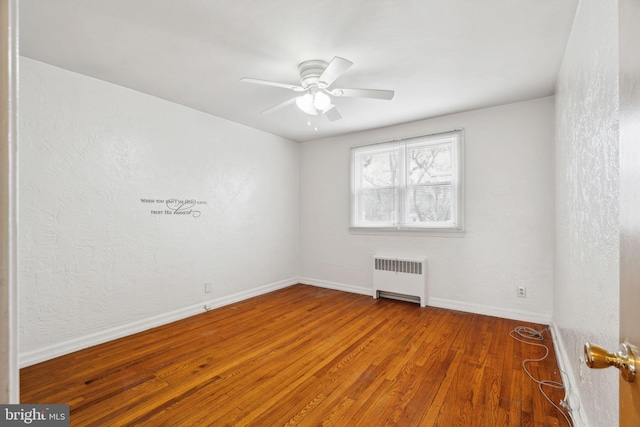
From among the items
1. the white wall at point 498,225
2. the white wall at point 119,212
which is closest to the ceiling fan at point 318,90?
the white wall at point 119,212

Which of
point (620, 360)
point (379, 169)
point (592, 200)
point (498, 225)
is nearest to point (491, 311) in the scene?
point (498, 225)

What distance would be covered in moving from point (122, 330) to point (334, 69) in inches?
125

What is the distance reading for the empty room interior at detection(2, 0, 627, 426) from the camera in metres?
1.87

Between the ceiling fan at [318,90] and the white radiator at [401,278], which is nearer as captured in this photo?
the ceiling fan at [318,90]

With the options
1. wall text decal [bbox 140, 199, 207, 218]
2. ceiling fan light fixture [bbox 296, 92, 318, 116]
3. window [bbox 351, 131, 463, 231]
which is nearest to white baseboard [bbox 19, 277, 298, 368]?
wall text decal [bbox 140, 199, 207, 218]

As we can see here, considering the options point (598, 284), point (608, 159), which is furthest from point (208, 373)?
point (608, 159)

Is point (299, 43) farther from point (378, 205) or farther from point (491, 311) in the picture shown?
point (491, 311)

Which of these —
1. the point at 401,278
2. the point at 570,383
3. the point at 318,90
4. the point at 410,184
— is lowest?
the point at 570,383

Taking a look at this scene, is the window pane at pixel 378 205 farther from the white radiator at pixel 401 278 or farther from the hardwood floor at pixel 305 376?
the hardwood floor at pixel 305 376

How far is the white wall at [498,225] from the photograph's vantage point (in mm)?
3346

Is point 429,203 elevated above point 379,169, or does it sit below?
below

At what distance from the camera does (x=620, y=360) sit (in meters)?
0.59

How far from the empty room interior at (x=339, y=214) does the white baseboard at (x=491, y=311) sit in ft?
0.08

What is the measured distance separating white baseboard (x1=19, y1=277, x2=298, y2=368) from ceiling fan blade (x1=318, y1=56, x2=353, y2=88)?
9.81ft
